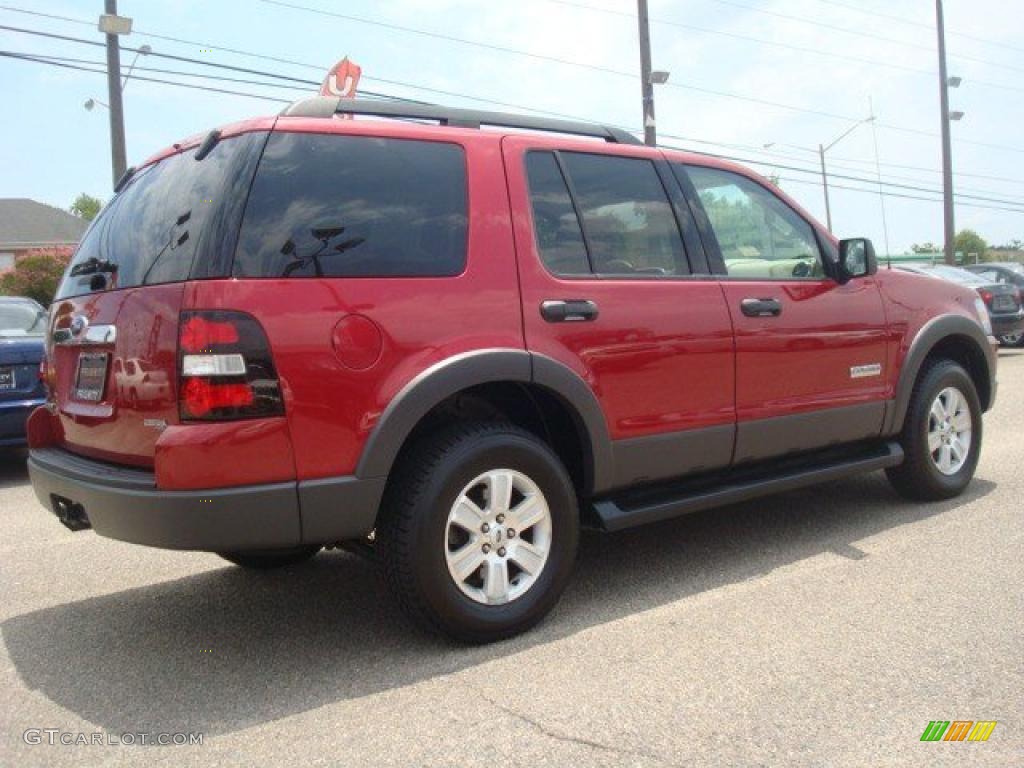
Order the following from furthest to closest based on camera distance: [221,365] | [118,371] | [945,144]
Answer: [945,144] → [118,371] → [221,365]

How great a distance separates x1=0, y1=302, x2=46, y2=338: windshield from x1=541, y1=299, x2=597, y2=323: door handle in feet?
18.5

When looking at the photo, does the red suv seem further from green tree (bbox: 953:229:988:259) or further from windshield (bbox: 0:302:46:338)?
green tree (bbox: 953:229:988:259)

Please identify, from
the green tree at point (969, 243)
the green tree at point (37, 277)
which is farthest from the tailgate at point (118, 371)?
the green tree at point (969, 243)

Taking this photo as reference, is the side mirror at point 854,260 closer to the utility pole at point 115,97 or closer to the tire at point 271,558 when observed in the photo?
the tire at point 271,558

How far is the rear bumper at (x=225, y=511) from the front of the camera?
2.92 meters

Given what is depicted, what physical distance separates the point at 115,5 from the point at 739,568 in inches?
595

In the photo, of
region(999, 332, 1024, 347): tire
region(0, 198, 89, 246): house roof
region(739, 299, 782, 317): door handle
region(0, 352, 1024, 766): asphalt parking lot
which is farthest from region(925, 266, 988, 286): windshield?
region(0, 198, 89, 246): house roof

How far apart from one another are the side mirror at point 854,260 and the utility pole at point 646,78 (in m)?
12.2

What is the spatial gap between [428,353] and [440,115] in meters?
1.08

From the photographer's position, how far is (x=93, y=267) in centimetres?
362

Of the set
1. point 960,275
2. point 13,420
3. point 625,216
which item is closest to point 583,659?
point 625,216

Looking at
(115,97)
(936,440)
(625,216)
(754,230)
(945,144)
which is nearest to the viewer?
(625,216)

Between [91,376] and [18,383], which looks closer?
[91,376]

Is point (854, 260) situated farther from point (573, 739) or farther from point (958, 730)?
point (573, 739)
